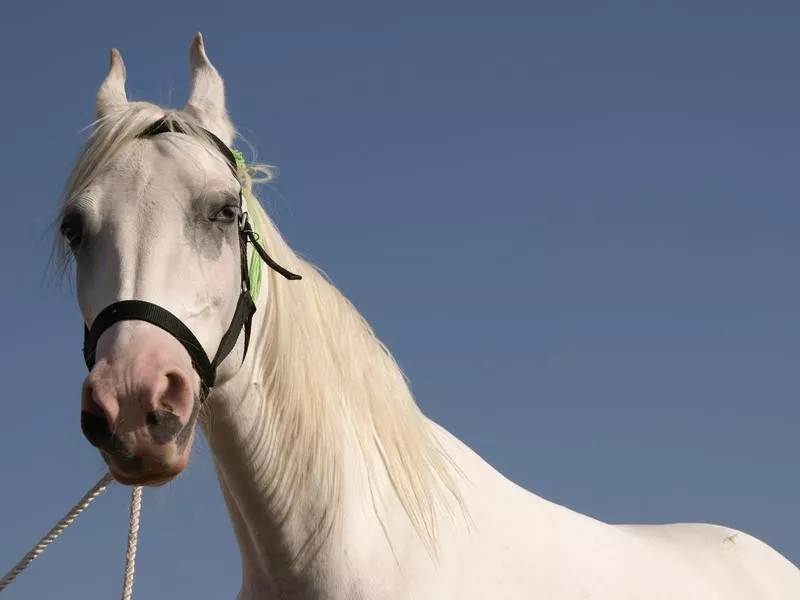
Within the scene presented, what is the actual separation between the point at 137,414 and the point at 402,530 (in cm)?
113

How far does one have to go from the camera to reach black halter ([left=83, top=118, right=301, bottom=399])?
12.4ft

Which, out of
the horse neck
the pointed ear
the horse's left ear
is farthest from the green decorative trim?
the pointed ear

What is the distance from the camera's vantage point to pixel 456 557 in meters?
4.30

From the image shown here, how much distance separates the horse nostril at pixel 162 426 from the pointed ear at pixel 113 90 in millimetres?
1447

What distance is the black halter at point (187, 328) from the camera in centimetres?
379

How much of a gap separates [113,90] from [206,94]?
1.37 feet

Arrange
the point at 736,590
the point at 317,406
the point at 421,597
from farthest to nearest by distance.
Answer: the point at 736,590, the point at 317,406, the point at 421,597

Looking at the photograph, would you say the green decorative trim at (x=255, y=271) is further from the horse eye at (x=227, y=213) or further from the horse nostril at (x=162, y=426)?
the horse nostril at (x=162, y=426)

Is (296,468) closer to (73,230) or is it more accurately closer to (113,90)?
(73,230)

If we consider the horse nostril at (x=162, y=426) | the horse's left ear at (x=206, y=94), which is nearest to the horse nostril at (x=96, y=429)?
the horse nostril at (x=162, y=426)

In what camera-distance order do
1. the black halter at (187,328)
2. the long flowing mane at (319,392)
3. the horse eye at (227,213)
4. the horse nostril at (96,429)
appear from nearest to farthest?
the horse nostril at (96,429) < the black halter at (187,328) < the horse eye at (227,213) < the long flowing mane at (319,392)

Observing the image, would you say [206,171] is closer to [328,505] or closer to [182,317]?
A: [182,317]

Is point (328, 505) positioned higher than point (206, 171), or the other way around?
point (206, 171)

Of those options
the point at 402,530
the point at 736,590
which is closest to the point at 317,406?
the point at 402,530
